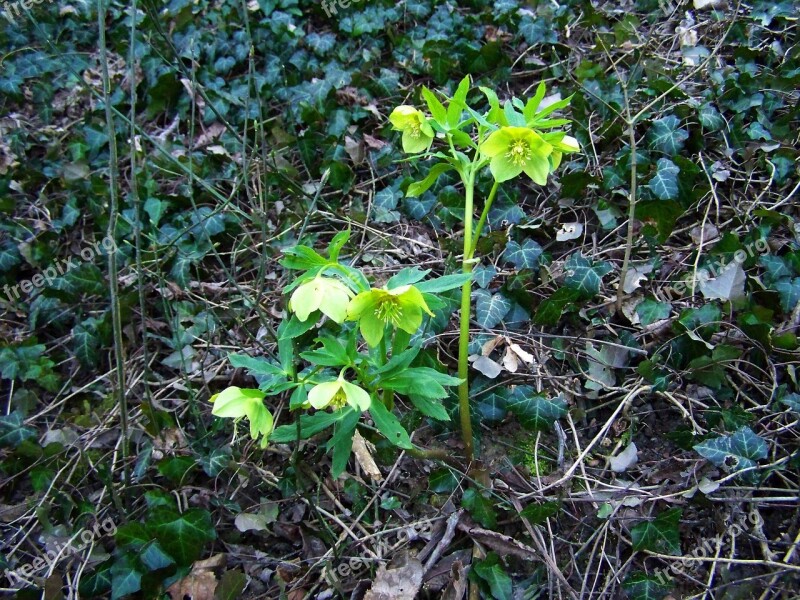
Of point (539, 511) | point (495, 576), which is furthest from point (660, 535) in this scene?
point (495, 576)

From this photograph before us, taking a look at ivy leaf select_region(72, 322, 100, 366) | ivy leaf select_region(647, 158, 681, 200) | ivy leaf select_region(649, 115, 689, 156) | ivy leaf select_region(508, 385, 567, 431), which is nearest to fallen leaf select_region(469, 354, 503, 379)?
ivy leaf select_region(508, 385, 567, 431)

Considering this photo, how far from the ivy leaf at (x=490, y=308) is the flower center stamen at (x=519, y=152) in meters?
0.57

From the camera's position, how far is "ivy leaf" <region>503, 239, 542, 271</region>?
1771 mm

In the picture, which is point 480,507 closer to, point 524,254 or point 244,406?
point 244,406

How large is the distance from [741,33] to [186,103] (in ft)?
7.28

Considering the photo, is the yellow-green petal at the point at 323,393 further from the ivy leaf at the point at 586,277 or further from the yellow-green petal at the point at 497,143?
the ivy leaf at the point at 586,277

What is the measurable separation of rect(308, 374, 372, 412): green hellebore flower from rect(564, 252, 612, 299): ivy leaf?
86 centimetres

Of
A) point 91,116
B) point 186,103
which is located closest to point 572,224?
point 186,103

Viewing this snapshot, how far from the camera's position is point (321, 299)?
41.5 inches

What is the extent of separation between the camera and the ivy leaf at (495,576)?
130cm

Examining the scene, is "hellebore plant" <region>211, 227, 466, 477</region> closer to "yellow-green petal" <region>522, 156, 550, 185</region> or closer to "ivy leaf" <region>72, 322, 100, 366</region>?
"yellow-green petal" <region>522, 156, 550, 185</region>

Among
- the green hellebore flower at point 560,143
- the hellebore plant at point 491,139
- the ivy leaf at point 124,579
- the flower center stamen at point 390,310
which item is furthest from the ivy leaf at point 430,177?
the ivy leaf at point 124,579

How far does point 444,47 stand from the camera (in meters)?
2.30

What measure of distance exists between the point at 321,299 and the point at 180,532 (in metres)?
0.80
